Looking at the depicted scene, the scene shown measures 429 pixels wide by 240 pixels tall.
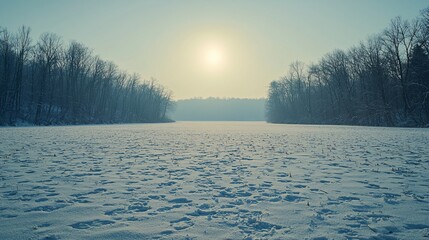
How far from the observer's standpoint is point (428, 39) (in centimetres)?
3575

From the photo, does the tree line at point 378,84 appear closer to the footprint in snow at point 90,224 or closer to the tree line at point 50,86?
the footprint in snow at point 90,224

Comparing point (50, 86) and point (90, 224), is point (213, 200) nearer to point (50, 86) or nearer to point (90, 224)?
point (90, 224)

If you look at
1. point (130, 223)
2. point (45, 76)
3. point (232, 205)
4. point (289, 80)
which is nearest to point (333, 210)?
point (232, 205)

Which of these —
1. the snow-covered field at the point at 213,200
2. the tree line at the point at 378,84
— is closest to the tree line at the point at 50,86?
the snow-covered field at the point at 213,200

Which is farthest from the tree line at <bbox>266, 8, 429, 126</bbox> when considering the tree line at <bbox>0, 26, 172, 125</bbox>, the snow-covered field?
the tree line at <bbox>0, 26, 172, 125</bbox>

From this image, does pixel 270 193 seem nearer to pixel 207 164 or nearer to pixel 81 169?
pixel 207 164

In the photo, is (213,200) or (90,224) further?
(213,200)

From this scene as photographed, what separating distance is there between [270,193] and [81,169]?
6.32 m

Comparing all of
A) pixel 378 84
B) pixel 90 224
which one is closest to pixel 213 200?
pixel 90 224

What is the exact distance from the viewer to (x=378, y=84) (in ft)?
145

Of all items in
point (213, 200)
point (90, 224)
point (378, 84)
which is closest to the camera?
point (90, 224)

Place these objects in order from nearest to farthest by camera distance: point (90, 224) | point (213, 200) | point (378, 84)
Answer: point (90, 224), point (213, 200), point (378, 84)

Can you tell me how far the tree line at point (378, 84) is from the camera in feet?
120

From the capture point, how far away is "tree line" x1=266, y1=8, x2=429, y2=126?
3669cm
